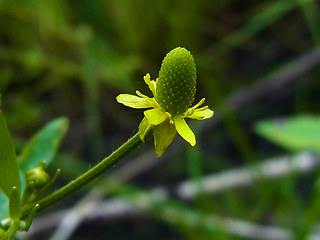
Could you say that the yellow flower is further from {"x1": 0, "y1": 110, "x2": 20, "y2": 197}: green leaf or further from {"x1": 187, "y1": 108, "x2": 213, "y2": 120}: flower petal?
{"x1": 0, "y1": 110, "x2": 20, "y2": 197}: green leaf

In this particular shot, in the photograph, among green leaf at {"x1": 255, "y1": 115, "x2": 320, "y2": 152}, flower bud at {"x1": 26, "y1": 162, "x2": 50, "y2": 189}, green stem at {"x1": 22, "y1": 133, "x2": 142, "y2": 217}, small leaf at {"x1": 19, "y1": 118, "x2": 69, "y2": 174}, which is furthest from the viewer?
green leaf at {"x1": 255, "y1": 115, "x2": 320, "y2": 152}

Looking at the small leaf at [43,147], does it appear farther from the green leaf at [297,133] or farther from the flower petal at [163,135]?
the green leaf at [297,133]

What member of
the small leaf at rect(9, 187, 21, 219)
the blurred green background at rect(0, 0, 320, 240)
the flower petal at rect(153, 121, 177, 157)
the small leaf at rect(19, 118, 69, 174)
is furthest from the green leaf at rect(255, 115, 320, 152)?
the small leaf at rect(9, 187, 21, 219)

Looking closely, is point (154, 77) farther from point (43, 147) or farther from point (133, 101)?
point (133, 101)

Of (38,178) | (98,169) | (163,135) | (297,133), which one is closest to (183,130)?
(163,135)

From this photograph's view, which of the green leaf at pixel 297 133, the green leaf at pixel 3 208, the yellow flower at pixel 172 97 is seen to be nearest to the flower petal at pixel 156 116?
the yellow flower at pixel 172 97

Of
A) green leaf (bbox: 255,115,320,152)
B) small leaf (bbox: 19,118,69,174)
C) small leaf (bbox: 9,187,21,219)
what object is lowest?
small leaf (bbox: 9,187,21,219)
